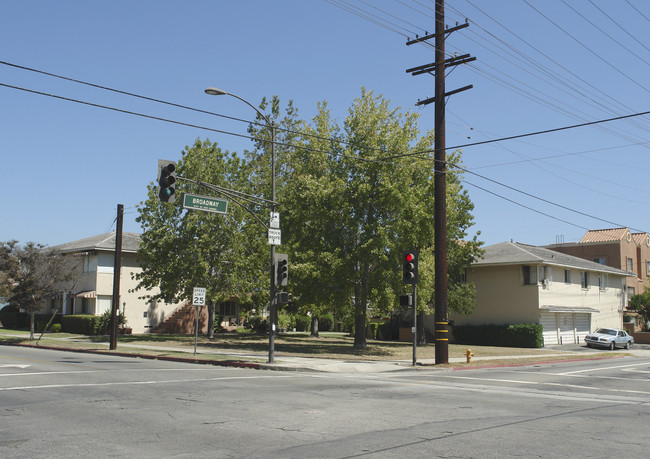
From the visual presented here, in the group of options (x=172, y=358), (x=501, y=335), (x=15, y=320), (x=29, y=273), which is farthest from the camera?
(x=15, y=320)

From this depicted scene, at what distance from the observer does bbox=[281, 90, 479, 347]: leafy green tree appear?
29266mm

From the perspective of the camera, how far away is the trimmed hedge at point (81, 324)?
4128 centimetres

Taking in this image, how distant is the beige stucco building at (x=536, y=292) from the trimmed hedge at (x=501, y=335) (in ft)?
4.44

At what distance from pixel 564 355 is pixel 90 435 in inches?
1184

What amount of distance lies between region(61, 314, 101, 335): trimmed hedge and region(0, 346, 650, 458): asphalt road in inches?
904

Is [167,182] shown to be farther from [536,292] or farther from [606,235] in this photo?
[606,235]

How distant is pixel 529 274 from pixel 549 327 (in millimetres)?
4323

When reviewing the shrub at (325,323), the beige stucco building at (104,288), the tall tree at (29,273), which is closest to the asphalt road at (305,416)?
the tall tree at (29,273)

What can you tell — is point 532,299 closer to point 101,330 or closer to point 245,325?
point 245,325

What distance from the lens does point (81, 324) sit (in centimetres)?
4209

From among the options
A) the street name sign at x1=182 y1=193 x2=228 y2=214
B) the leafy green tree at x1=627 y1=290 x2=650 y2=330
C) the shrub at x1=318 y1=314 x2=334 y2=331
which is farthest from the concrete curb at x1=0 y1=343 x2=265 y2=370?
the leafy green tree at x1=627 y1=290 x2=650 y2=330

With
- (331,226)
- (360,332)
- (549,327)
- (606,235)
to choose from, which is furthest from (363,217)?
(606,235)

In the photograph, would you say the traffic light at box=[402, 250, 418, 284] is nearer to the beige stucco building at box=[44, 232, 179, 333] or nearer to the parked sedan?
the parked sedan

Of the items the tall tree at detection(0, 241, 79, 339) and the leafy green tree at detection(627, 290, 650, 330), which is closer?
the tall tree at detection(0, 241, 79, 339)
